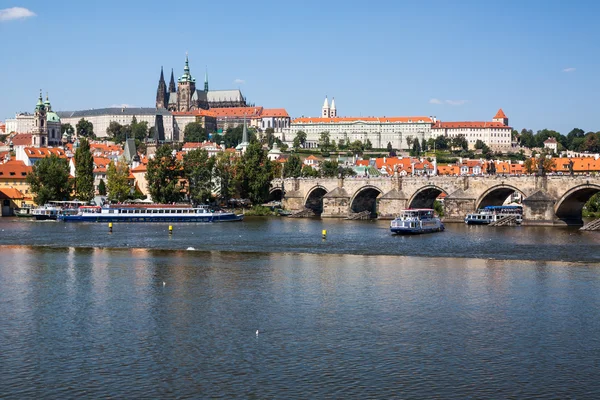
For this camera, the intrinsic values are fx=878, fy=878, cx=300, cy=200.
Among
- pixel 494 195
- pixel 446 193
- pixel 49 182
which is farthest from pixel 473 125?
pixel 49 182

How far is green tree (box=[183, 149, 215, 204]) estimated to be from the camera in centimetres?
7338

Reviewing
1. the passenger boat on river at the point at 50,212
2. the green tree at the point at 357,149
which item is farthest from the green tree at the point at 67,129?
the passenger boat on river at the point at 50,212

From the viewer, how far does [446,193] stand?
209 ft

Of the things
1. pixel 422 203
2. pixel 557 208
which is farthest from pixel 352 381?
pixel 422 203

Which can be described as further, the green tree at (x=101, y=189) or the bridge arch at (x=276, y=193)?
the green tree at (x=101, y=189)

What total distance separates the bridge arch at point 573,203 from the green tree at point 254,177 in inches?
1067

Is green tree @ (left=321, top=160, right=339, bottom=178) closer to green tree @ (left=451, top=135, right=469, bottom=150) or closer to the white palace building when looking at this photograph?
green tree @ (left=451, top=135, right=469, bottom=150)

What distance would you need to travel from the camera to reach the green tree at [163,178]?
2813 inches

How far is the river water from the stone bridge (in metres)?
15.8

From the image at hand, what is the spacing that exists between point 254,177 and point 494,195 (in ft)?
72.0

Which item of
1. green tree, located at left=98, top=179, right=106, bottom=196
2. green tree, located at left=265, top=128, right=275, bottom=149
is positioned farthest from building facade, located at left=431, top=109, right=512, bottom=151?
green tree, located at left=98, top=179, right=106, bottom=196

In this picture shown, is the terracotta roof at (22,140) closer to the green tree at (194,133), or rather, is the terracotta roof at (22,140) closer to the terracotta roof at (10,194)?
the green tree at (194,133)

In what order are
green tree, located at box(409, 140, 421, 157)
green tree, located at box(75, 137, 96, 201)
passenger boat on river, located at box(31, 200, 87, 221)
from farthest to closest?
green tree, located at box(409, 140, 421, 157) < green tree, located at box(75, 137, 96, 201) < passenger boat on river, located at box(31, 200, 87, 221)

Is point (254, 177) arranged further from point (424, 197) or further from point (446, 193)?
point (446, 193)
